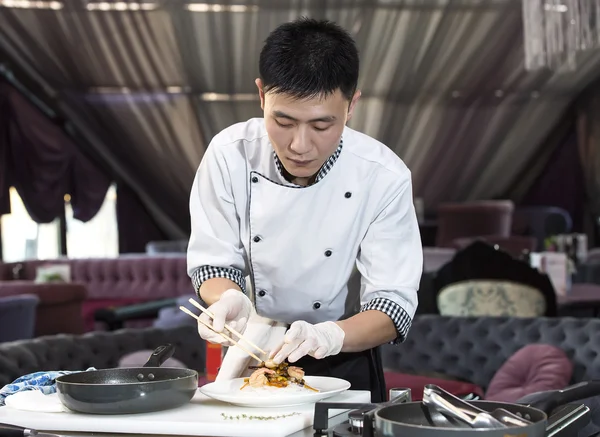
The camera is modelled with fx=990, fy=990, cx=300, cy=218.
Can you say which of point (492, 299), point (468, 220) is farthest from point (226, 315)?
point (468, 220)

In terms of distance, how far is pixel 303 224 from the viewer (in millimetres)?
1989

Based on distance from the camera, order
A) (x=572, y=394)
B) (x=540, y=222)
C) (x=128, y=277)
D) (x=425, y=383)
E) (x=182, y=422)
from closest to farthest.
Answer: (x=182, y=422) < (x=572, y=394) < (x=425, y=383) < (x=128, y=277) < (x=540, y=222)

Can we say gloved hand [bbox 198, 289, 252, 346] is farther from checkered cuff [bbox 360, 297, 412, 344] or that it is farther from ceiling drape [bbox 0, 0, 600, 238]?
ceiling drape [bbox 0, 0, 600, 238]

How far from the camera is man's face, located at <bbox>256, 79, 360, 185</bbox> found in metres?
1.71

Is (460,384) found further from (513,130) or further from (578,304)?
(513,130)

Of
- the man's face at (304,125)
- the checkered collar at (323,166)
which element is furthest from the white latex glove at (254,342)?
the man's face at (304,125)

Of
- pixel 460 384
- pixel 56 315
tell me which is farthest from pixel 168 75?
pixel 460 384

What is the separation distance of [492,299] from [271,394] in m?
3.73

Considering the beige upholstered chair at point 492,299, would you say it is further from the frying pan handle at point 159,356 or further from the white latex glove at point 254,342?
the frying pan handle at point 159,356

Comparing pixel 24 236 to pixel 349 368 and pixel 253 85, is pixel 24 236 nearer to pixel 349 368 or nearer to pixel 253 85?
pixel 253 85

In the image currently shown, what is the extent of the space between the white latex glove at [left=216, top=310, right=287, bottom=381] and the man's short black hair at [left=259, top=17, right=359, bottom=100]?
1.73ft

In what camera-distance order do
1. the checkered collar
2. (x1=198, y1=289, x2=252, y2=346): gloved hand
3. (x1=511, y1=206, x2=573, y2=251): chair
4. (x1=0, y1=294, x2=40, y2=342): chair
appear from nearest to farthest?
(x1=198, y1=289, x2=252, y2=346): gloved hand
the checkered collar
(x1=0, y1=294, x2=40, y2=342): chair
(x1=511, y1=206, x2=573, y2=251): chair

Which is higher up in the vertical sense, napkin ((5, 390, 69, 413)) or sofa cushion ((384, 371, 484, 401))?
napkin ((5, 390, 69, 413))

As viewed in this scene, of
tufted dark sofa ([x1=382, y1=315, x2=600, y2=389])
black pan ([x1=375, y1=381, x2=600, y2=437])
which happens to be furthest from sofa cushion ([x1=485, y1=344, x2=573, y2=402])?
black pan ([x1=375, y1=381, x2=600, y2=437])
